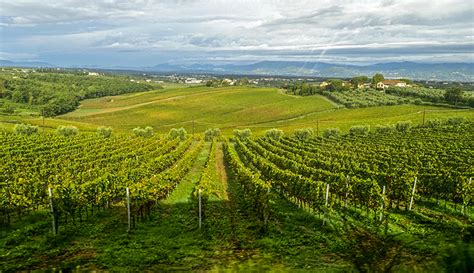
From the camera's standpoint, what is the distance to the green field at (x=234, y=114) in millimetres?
86875

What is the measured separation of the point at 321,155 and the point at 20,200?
95.0 feet

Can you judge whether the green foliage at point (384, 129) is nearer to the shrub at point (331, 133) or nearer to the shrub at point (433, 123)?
the shrub at point (433, 123)

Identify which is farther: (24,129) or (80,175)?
(24,129)

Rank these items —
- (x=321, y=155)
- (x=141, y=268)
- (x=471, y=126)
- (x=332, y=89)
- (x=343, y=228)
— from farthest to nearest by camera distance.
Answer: (x=332, y=89) < (x=471, y=126) < (x=321, y=155) < (x=343, y=228) < (x=141, y=268)

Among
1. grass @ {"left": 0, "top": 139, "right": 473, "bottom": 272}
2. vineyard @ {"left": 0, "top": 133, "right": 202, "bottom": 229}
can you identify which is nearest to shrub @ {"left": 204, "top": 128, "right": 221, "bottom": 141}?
vineyard @ {"left": 0, "top": 133, "right": 202, "bottom": 229}

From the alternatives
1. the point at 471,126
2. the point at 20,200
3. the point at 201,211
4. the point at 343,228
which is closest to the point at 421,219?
the point at 343,228

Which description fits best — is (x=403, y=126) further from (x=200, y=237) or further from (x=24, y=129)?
(x=24, y=129)

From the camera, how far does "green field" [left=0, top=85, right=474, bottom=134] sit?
86875 millimetres

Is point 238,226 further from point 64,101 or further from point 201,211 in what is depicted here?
point 64,101

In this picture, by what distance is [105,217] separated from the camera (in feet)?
67.5

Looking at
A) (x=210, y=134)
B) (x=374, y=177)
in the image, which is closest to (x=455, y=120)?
(x=210, y=134)

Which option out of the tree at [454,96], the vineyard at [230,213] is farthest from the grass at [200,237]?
the tree at [454,96]

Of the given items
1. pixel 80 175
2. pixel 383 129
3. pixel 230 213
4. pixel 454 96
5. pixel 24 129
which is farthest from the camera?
pixel 454 96

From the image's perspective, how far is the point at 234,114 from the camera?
10969 cm
